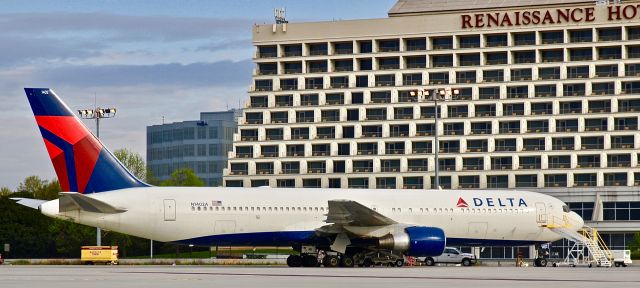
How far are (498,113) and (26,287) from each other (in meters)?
93.9

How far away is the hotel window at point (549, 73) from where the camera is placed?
118 metres

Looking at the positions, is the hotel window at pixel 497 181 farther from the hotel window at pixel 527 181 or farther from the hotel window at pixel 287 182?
the hotel window at pixel 287 182

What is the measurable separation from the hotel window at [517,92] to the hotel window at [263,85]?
2566cm

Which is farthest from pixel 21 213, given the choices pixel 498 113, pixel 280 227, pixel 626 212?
pixel 280 227

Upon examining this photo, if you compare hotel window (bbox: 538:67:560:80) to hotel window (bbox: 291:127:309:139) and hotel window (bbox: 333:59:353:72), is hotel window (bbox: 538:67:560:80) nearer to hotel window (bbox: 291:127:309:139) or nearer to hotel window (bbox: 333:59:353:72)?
hotel window (bbox: 333:59:353:72)

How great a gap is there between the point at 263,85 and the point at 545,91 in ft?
99.2

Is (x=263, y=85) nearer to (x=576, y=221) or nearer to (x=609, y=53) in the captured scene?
(x=609, y=53)

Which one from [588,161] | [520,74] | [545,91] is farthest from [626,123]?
[520,74]

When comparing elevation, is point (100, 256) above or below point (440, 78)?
below

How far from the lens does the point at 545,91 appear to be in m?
119

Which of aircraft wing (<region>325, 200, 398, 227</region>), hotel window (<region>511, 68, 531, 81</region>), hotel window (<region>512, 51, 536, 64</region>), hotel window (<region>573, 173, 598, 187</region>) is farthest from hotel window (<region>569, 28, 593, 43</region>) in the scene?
aircraft wing (<region>325, 200, 398, 227</region>)

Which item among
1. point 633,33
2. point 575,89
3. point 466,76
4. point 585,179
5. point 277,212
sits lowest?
point 277,212

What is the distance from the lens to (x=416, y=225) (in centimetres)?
5447

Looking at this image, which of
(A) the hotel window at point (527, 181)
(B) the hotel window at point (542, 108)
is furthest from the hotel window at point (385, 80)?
(A) the hotel window at point (527, 181)
